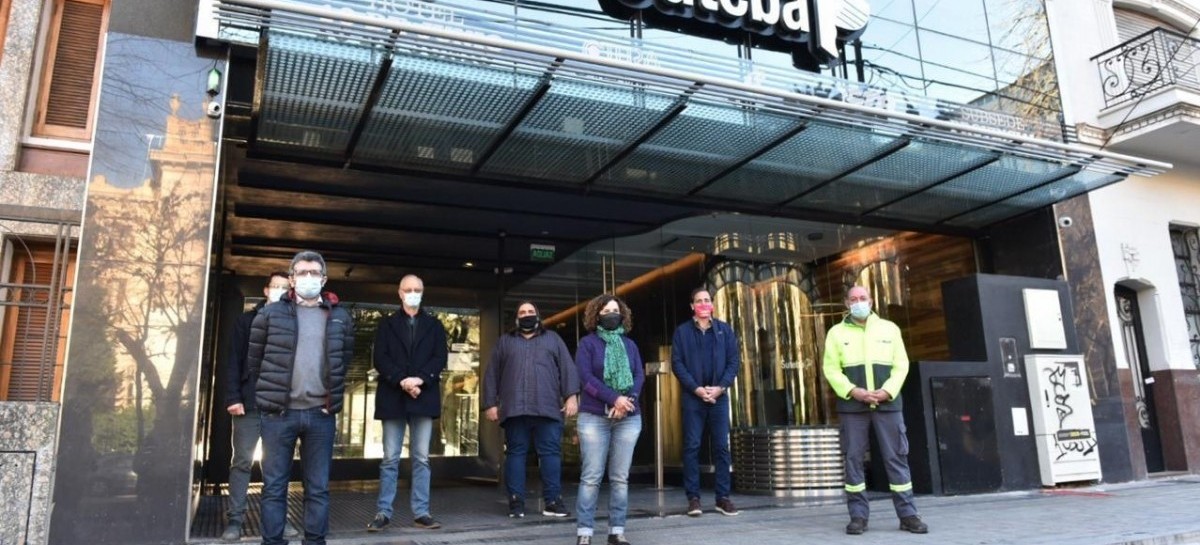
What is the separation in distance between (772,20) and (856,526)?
5.26 m

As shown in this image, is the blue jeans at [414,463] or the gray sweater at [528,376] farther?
the gray sweater at [528,376]

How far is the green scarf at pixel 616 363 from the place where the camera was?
5621 mm

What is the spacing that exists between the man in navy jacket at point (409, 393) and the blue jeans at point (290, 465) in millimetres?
1727

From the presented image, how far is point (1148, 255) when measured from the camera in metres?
11.7

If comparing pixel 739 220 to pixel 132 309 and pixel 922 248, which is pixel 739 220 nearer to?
pixel 922 248

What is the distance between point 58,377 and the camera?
20.6ft

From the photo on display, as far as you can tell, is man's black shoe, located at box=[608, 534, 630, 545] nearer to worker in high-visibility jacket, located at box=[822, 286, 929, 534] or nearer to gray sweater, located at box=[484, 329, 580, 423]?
gray sweater, located at box=[484, 329, 580, 423]

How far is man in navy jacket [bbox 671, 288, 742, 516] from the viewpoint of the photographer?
730 cm

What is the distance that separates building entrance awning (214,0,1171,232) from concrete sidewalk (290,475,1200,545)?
11.6ft

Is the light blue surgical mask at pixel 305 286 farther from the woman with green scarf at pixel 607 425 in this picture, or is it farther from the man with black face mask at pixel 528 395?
the man with black face mask at pixel 528 395

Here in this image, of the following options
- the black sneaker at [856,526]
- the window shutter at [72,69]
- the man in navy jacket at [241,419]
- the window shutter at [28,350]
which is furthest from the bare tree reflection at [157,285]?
the black sneaker at [856,526]

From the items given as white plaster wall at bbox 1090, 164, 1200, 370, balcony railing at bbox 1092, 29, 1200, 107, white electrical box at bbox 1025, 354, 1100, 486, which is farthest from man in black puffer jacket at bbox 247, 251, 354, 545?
balcony railing at bbox 1092, 29, 1200, 107

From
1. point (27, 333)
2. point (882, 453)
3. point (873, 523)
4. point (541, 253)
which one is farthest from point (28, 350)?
point (873, 523)

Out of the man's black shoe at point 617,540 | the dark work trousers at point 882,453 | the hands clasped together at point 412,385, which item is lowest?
the man's black shoe at point 617,540
